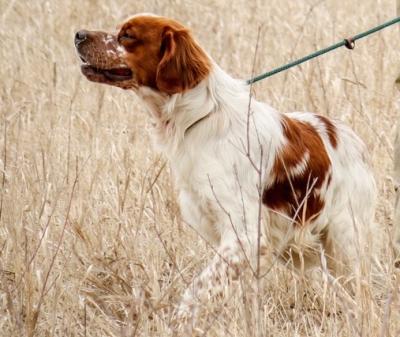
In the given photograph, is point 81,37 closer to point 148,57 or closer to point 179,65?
point 148,57

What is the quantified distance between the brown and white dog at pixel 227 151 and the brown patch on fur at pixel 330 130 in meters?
0.01

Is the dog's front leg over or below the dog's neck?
below

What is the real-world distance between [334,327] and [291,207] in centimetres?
81

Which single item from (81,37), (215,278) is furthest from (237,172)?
(81,37)

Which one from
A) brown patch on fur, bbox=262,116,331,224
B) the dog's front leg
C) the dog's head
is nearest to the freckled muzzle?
the dog's head

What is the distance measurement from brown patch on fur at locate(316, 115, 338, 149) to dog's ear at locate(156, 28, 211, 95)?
57 centimetres

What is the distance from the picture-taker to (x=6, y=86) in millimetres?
6336

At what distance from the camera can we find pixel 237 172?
3.86 m

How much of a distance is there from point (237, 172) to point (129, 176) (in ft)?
2.51

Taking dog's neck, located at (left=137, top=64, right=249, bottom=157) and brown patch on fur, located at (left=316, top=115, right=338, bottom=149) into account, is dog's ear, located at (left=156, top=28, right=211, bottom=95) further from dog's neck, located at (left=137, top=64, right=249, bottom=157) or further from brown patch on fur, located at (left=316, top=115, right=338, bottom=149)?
brown patch on fur, located at (left=316, top=115, right=338, bottom=149)

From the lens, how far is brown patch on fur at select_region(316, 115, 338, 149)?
415 centimetres

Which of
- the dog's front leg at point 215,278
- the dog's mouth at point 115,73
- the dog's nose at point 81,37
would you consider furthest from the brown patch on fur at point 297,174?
the dog's nose at point 81,37

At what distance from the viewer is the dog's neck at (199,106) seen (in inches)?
156

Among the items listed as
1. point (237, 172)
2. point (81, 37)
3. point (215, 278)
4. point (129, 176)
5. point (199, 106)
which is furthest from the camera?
point (129, 176)
